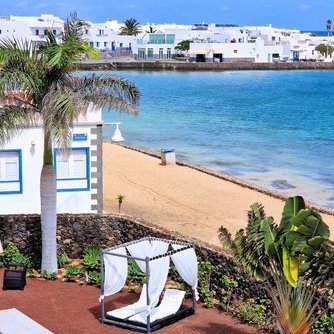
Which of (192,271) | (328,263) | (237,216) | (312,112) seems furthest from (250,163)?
(312,112)

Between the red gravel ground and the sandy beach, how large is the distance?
582 cm

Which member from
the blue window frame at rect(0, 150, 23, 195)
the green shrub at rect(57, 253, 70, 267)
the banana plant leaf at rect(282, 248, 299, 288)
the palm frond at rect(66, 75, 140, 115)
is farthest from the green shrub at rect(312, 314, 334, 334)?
the blue window frame at rect(0, 150, 23, 195)

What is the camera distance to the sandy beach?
71.8 ft

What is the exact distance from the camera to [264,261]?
1118 cm

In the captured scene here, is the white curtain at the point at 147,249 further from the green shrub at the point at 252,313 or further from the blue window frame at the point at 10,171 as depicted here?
the blue window frame at the point at 10,171

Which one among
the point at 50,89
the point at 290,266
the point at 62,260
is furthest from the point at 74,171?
the point at 290,266

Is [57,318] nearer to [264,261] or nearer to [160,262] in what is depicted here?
[160,262]

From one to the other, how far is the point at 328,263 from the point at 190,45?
128467mm

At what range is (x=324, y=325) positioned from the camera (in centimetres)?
1128

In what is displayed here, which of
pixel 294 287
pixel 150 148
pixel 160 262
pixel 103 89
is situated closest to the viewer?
pixel 294 287

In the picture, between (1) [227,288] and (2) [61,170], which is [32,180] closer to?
(2) [61,170]

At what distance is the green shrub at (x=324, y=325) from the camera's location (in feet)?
36.8

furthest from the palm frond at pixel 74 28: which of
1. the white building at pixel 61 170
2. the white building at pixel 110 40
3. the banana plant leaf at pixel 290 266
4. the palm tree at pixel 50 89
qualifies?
the white building at pixel 110 40

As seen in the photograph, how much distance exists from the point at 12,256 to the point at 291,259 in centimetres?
668
